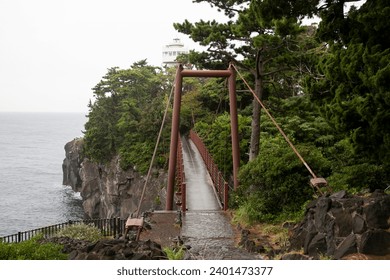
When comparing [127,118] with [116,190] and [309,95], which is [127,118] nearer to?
[116,190]

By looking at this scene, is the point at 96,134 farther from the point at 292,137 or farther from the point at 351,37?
the point at 351,37

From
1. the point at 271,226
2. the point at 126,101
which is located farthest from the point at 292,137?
the point at 126,101

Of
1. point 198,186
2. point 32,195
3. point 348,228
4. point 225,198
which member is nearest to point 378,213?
point 348,228

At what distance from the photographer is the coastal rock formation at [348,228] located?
5.08 metres

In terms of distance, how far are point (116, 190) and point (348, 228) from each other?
80.2 ft

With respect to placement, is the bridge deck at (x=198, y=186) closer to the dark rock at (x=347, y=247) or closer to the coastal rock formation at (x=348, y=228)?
the coastal rock formation at (x=348, y=228)

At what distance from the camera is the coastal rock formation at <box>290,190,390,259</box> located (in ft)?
16.7

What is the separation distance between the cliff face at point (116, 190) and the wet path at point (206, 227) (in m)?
6.30

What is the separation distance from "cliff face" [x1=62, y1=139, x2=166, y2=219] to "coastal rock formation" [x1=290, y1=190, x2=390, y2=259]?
15.0 metres

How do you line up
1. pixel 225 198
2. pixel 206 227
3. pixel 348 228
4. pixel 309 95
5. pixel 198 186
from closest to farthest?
pixel 348 228 → pixel 309 95 → pixel 206 227 → pixel 225 198 → pixel 198 186

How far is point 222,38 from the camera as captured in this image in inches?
468

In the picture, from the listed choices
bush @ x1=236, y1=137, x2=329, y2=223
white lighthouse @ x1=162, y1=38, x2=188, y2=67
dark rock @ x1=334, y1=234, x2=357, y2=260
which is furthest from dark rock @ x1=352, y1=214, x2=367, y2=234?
white lighthouse @ x1=162, y1=38, x2=188, y2=67

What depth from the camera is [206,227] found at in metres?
9.46

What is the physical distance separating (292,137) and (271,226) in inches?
257
